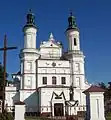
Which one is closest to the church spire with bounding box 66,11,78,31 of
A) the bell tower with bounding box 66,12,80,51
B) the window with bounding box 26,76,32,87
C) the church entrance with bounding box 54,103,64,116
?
the bell tower with bounding box 66,12,80,51

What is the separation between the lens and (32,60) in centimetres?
5894

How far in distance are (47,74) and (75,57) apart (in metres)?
6.99

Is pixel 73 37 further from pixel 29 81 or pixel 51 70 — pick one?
pixel 29 81

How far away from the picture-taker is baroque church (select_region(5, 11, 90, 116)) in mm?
55594

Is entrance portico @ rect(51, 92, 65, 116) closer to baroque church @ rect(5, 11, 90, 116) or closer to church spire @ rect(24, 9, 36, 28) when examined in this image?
baroque church @ rect(5, 11, 90, 116)

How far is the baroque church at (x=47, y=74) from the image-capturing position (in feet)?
182

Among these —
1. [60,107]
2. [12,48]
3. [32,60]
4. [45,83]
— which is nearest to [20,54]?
[32,60]

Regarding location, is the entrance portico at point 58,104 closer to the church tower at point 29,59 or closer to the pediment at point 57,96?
the pediment at point 57,96

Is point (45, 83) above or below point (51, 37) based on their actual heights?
below

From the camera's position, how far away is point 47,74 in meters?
58.6

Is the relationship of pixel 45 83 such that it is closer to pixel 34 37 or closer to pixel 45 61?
pixel 45 61

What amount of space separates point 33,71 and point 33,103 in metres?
6.53

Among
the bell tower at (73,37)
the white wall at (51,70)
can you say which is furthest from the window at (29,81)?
the bell tower at (73,37)

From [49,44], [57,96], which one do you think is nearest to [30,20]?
[49,44]
